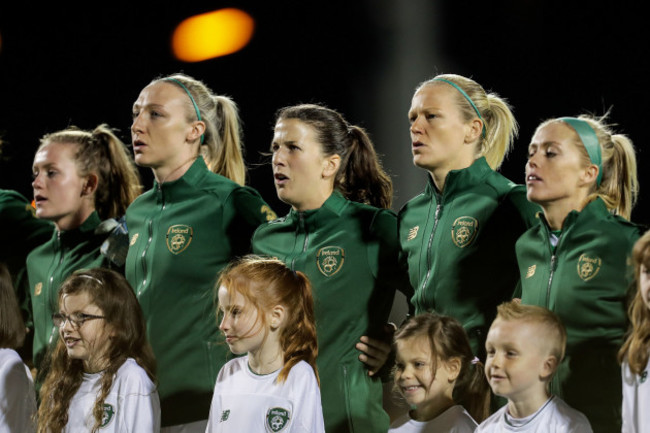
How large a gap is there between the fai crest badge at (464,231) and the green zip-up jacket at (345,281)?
0.29 meters

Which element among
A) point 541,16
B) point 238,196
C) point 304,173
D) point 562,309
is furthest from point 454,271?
point 541,16

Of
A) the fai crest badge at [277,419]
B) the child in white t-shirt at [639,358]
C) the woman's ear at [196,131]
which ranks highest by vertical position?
the woman's ear at [196,131]

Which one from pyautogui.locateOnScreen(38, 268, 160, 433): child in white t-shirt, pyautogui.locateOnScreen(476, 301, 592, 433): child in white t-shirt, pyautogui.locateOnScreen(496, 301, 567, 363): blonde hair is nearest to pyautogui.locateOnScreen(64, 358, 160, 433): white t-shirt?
pyautogui.locateOnScreen(38, 268, 160, 433): child in white t-shirt

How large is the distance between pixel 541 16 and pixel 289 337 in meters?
2.04

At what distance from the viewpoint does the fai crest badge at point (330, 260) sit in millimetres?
3428

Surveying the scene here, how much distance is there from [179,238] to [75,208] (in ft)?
2.19

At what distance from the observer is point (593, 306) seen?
2955 mm

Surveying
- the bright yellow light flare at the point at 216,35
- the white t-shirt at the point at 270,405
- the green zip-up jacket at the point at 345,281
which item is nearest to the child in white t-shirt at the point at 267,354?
the white t-shirt at the point at 270,405

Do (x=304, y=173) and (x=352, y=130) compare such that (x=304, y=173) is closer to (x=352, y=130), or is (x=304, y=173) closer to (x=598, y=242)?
(x=352, y=130)

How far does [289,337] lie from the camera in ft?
10.3

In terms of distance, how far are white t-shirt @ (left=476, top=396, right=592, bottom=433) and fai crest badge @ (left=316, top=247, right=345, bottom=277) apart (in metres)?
0.88

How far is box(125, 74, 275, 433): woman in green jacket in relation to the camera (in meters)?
3.56

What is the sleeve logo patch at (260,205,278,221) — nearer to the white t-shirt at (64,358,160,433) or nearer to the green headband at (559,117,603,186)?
the white t-shirt at (64,358,160,433)

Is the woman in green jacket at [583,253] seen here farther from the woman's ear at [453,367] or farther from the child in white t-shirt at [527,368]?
the woman's ear at [453,367]
